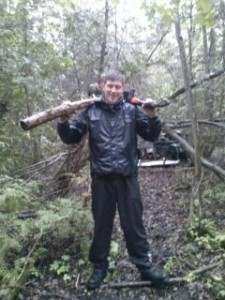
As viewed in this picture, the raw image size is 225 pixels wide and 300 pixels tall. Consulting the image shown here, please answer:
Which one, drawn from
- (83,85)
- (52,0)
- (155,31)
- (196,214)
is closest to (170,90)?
(155,31)

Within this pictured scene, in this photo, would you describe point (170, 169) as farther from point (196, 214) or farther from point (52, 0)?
point (52, 0)

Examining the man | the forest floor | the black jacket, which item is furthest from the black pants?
the forest floor

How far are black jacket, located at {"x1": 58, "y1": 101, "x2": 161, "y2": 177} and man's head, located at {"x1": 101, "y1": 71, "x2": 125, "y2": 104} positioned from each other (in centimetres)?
7

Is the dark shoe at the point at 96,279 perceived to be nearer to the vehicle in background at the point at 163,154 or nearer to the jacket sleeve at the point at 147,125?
the jacket sleeve at the point at 147,125

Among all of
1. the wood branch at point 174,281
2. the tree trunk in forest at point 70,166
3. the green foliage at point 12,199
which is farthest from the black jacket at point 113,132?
the tree trunk in forest at point 70,166

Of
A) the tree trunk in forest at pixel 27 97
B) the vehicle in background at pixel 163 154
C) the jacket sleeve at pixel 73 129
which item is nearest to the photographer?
the jacket sleeve at pixel 73 129

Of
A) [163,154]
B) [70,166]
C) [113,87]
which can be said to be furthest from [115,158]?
[163,154]

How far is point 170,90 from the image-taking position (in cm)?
1077

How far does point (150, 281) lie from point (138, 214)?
2.61 feet

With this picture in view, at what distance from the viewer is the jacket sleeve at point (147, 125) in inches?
169

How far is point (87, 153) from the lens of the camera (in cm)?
693

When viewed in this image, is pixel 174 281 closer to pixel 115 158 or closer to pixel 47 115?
pixel 115 158

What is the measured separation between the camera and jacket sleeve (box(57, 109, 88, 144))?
13.9 feet

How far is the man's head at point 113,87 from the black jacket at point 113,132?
73 millimetres
